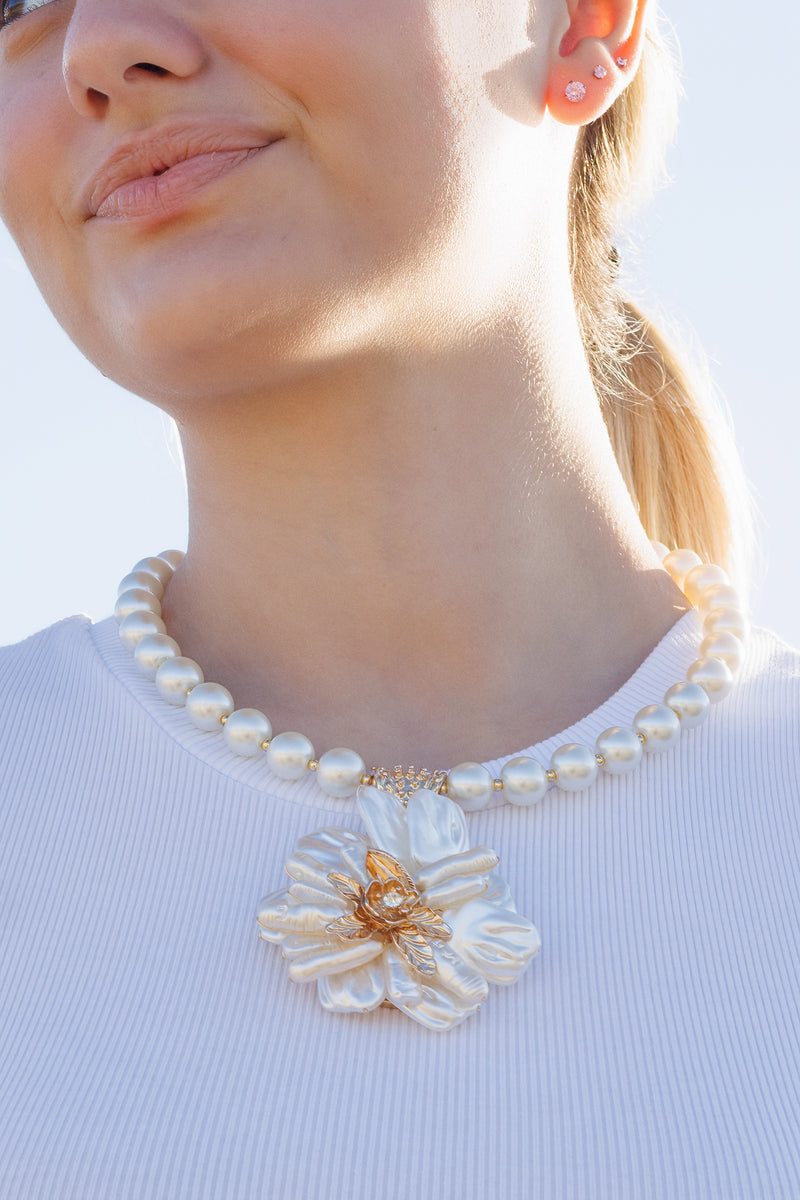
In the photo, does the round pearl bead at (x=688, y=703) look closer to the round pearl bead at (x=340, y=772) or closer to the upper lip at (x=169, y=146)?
the round pearl bead at (x=340, y=772)

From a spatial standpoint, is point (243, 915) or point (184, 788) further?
point (184, 788)

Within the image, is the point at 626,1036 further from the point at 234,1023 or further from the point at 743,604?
the point at 743,604

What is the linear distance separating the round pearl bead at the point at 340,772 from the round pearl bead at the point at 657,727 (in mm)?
382

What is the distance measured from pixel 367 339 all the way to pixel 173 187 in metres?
0.30

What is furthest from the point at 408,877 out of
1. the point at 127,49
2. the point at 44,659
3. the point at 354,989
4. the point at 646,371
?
the point at 646,371

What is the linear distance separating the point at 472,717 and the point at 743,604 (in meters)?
0.59

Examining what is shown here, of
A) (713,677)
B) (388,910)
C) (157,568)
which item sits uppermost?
(157,568)

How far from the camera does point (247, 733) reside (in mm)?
1909

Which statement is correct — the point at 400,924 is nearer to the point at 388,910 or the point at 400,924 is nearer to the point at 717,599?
the point at 388,910

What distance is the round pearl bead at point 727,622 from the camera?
2.11 metres

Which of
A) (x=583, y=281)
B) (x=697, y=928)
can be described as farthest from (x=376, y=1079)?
(x=583, y=281)

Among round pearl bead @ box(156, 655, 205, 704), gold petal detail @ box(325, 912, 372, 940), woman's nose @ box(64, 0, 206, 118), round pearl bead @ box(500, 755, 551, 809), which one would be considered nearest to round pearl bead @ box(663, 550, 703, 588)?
round pearl bead @ box(500, 755, 551, 809)

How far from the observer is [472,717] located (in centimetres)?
A: 196

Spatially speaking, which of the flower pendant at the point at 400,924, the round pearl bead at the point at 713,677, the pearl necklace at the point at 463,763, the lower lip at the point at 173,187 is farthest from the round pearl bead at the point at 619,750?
the lower lip at the point at 173,187
